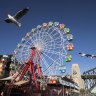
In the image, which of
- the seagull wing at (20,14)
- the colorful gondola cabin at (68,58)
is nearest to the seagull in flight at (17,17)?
the seagull wing at (20,14)

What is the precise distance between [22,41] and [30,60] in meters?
9.79

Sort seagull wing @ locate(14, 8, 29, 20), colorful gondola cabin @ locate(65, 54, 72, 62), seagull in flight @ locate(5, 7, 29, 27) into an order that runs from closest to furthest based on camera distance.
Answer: seagull wing @ locate(14, 8, 29, 20)
seagull in flight @ locate(5, 7, 29, 27)
colorful gondola cabin @ locate(65, 54, 72, 62)

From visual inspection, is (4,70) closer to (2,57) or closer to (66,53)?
(2,57)

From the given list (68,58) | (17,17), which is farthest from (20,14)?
(68,58)

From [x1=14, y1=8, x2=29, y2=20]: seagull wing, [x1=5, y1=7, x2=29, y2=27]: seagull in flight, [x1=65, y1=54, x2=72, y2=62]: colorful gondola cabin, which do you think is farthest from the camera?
[x1=65, y1=54, x2=72, y2=62]: colorful gondola cabin

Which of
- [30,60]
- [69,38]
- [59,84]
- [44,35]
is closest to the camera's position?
[69,38]

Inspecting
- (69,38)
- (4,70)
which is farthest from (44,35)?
(4,70)

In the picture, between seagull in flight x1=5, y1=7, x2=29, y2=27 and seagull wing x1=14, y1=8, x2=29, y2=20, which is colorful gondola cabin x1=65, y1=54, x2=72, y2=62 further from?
seagull wing x1=14, y1=8, x2=29, y2=20

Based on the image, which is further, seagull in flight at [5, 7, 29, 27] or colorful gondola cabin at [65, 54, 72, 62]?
colorful gondola cabin at [65, 54, 72, 62]

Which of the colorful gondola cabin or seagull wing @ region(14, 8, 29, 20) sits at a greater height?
seagull wing @ region(14, 8, 29, 20)

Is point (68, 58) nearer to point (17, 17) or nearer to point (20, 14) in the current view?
point (17, 17)

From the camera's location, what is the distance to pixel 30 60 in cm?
2983

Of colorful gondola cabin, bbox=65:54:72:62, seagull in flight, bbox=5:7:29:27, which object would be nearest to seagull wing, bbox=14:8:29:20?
seagull in flight, bbox=5:7:29:27

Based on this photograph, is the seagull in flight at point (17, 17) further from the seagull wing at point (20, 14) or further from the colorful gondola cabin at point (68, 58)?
the colorful gondola cabin at point (68, 58)
